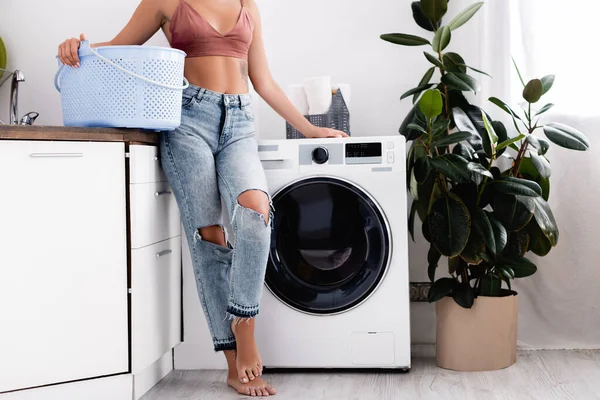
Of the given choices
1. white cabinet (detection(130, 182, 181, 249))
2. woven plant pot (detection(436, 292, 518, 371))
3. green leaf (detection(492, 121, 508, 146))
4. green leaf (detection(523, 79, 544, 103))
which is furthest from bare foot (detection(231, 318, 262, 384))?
green leaf (detection(523, 79, 544, 103))

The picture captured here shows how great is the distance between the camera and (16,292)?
177 centimetres

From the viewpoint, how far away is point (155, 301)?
6.75 feet

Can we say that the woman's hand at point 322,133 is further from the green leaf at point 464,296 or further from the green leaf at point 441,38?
the green leaf at point 464,296

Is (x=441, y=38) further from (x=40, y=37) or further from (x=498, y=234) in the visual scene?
(x=40, y=37)

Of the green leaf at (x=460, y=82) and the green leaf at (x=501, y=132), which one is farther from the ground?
the green leaf at (x=460, y=82)

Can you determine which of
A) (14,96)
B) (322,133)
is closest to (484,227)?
(322,133)

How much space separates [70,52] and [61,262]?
0.58 metres

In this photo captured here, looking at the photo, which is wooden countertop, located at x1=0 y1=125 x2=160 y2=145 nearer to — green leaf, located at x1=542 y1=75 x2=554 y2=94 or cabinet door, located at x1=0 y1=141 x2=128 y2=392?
cabinet door, located at x1=0 y1=141 x2=128 y2=392

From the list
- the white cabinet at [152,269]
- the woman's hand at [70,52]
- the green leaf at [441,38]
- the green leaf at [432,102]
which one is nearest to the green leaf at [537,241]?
the green leaf at [432,102]

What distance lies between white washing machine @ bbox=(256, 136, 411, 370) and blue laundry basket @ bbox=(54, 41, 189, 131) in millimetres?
480

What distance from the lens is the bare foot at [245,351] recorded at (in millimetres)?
2025

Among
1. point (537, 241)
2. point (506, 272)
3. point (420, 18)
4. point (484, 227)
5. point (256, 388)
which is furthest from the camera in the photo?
point (420, 18)

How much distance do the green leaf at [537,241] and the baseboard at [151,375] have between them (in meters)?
1.32

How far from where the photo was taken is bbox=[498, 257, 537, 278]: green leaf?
2258 mm
